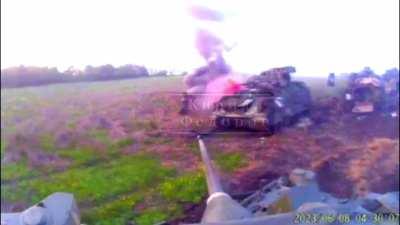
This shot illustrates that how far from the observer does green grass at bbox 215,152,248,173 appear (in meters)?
5.02

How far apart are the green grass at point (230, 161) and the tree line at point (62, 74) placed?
89 cm

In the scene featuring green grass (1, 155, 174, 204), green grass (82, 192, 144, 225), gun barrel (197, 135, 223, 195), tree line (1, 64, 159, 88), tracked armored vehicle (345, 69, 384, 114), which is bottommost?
green grass (82, 192, 144, 225)

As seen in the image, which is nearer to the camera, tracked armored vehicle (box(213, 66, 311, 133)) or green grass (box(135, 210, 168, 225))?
tracked armored vehicle (box(213, 66, 311, 133))

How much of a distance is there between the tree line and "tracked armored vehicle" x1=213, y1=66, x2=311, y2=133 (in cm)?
52

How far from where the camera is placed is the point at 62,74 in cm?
568

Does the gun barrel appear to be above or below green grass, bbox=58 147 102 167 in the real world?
above

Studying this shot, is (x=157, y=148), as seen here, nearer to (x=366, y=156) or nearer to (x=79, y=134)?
(x=79, y=134)

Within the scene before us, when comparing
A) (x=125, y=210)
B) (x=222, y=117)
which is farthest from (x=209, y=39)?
(x=125, y=210)

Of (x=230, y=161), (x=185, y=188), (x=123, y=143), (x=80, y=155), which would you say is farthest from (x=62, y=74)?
(x=230, y=161)

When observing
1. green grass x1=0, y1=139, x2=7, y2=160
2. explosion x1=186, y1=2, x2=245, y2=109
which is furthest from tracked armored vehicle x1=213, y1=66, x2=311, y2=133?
green grass x1=0, y1=139, x2=7, y2=160

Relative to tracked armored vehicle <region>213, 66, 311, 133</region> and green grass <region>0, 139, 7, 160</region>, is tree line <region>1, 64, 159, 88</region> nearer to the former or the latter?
tracked armored vehicle <region>213, 66, 311, 133</region>

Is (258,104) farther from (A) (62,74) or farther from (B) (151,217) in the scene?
(A) (62,74)

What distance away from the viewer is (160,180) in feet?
17.6

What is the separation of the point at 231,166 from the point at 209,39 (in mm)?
1227
